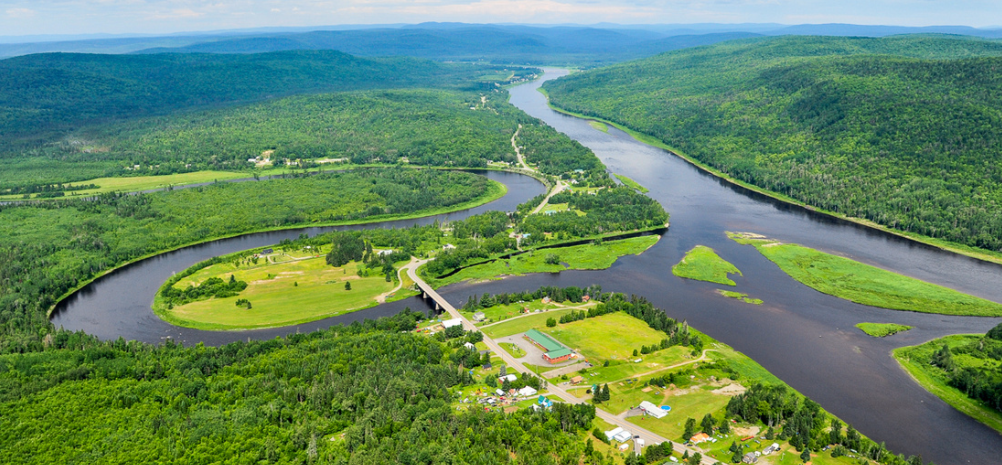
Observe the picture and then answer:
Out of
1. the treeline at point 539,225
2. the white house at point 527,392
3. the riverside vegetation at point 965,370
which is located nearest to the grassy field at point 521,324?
the white house at point 527,392

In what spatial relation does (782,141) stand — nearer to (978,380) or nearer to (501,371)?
(978,380)

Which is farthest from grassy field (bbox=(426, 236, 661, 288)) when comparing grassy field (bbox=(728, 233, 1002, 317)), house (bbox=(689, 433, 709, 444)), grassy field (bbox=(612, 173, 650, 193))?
house (bbox=(689, 433, 709, 444))

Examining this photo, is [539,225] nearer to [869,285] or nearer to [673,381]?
[869,285]

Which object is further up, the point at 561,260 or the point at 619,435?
the point at 619,435

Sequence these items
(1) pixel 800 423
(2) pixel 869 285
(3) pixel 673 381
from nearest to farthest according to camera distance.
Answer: (1) pixel 800 423
(3) pixel 673 381
(2) pixel 869 285

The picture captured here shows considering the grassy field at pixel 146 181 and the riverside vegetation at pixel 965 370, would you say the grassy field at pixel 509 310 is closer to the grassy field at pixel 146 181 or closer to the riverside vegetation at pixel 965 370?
the riverside vegetation at pixel 965 370

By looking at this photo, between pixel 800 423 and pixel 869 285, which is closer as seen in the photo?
pixel 800 423

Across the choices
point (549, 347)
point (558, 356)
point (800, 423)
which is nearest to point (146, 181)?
point (549, 347)
